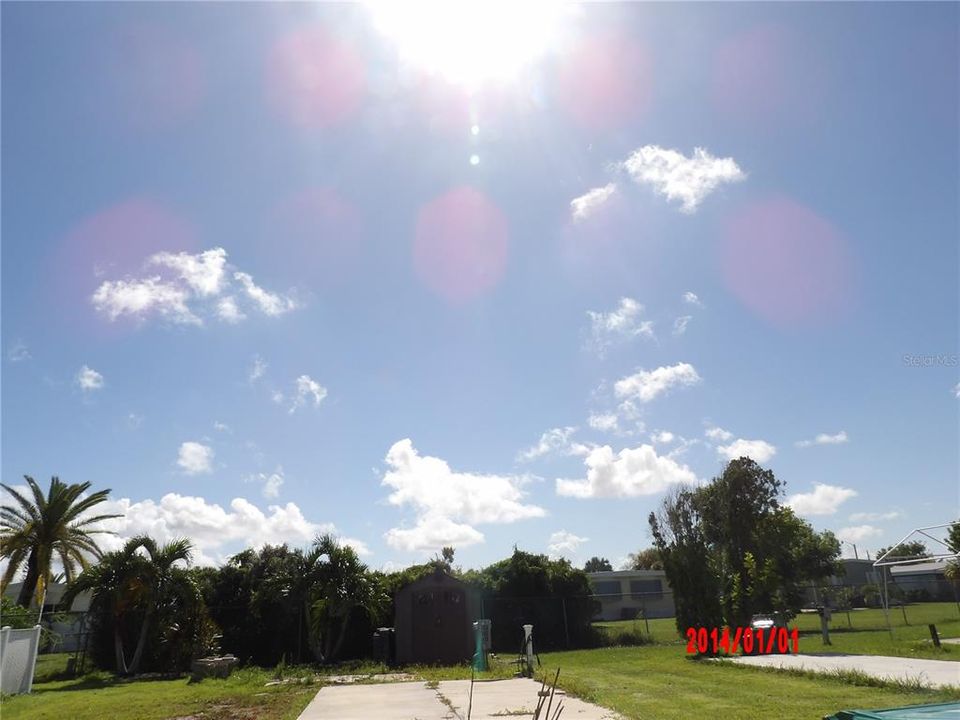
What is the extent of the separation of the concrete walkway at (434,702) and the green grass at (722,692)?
65 centimetres

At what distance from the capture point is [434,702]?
1072 centimetres

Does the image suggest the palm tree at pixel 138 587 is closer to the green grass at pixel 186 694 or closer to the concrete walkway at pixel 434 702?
the green grass at pixel 186 694

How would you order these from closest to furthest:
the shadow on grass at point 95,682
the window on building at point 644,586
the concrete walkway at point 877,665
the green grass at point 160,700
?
1. the green grass at point 160,700
2. the concrete walkway at point 877,665
3. the shadow on grass at point 95,682
4. the window on building at point 644,586

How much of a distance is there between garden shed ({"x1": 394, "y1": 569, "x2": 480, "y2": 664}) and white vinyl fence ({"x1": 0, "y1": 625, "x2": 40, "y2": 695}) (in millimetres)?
8775

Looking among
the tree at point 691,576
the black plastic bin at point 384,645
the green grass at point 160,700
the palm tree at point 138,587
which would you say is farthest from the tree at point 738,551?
the palm tree at point 138,587

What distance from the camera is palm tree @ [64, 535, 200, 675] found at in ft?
54.0

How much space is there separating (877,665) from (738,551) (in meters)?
18.8

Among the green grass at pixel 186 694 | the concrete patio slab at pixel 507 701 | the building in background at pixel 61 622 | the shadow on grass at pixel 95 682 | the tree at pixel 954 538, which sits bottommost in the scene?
the shadow on grass at pixel 95 682

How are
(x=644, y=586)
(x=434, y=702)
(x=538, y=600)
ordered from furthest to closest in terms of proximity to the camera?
1. (x=644, y=586)
2. (x=538, y=600)
3. (x=434, y=702)

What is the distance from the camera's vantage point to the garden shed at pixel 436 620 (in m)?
18.0

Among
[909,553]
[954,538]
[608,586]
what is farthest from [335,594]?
[909,553]

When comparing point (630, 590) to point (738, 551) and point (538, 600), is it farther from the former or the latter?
point (538, 600)

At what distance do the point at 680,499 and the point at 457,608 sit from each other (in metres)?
9.11

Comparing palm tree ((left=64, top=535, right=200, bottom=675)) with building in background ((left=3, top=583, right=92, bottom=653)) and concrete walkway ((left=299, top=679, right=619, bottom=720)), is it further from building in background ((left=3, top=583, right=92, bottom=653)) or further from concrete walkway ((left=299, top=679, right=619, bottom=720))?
concrete walkway ((left=299, top=679, right=619, bottom=720))
